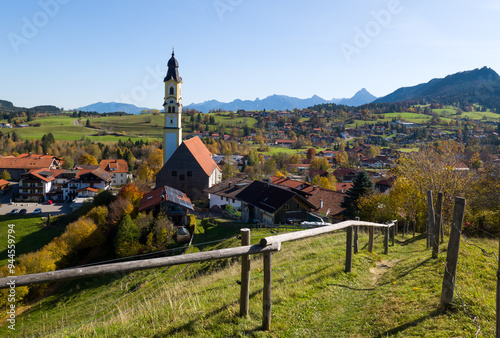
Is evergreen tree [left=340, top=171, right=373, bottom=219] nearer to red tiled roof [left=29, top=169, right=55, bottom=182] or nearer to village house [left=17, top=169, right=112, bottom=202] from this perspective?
village house [left=17, top=169, right=112, bottom=202]

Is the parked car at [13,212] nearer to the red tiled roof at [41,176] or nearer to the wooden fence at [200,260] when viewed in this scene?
the red tiled roof at [41,176]

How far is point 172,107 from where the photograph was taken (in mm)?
51344

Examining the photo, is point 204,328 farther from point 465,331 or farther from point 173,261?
point 465,331

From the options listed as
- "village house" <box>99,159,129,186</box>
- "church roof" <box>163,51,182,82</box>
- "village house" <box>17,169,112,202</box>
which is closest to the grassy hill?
"church roof" <box>163,51,182,82</box>

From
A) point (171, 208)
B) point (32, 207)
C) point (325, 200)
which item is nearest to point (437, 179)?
point (325, 200)

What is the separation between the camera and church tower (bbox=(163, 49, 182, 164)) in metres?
50.8

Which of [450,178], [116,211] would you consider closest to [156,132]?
[116,211]

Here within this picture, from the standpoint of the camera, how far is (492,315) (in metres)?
4.54

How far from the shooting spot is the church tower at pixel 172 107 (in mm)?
50781

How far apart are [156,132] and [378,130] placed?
425 ft

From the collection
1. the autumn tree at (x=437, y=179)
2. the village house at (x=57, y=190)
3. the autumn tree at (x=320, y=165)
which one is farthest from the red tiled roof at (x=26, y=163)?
the autumn tree at (x=437, y=179)

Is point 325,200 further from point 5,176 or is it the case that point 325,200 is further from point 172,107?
point 5,176

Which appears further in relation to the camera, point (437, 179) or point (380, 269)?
point (437, 179)

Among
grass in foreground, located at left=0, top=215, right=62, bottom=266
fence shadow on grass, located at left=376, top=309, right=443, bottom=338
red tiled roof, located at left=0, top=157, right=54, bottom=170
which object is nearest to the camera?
fence shadow on grass, located at left=376, top=309, right=443, bottom=338
